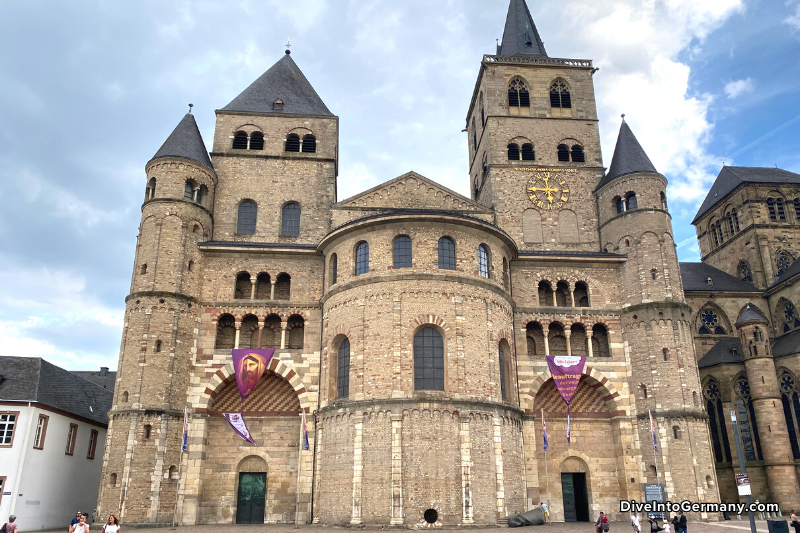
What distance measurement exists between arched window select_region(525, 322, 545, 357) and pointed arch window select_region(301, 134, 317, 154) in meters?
17.6

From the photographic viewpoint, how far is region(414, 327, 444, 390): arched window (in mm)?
27891

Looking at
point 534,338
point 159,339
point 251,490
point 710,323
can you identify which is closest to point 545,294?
point 534,338

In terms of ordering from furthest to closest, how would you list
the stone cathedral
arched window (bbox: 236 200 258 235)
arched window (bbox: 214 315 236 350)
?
1. arched window (bbox: 236 200 258 235)
2. arched window (bbox: 214 315 236 350)
3. the stone cathedral

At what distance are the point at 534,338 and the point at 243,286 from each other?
16.2m

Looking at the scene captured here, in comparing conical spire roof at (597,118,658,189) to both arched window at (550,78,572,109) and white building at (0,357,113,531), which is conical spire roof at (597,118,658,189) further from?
white building at (0,357,113,531)

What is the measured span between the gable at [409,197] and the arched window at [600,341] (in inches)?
378

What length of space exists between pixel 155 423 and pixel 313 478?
7.86 m

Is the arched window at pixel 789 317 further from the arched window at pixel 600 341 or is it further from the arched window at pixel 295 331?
the arched window at pixel 295 331

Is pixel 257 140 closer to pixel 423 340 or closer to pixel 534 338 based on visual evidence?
pixel 423 340

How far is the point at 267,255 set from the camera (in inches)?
1337

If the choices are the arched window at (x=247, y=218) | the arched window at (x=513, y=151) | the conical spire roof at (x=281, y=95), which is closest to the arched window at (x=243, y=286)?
the arched window at (x=247, y=218)

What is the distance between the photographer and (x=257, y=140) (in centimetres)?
4006

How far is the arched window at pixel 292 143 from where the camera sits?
40.0m

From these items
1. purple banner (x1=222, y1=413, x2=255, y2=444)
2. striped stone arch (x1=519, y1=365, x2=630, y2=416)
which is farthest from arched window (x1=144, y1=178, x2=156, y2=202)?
striped stone arch (x1=519, y1=365, x2=630, y2=416)
